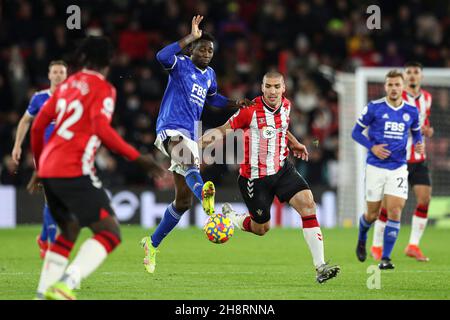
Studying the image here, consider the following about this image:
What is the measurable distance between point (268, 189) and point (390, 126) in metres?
2.22

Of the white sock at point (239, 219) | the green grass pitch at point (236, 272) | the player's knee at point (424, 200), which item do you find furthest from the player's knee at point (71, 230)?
the player's knee at point (424, 200)

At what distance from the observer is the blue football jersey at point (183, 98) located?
33.1ft

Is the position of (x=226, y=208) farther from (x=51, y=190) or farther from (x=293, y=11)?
(x=293, y=11)

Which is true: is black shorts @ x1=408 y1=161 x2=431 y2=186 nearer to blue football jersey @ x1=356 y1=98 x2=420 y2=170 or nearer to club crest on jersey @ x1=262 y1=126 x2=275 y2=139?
blue football jersey @ x1=356 y1=98 x2=420 y2=170

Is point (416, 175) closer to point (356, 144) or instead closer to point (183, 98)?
point (183, 98)

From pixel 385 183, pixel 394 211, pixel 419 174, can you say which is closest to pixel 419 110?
pixel 419 174

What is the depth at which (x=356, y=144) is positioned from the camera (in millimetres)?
18453

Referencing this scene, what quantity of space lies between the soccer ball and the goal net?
8685 mm

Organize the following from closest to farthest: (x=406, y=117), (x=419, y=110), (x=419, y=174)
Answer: (x=406, y=117) < (x=419, y=174) < (x=419, y=110)

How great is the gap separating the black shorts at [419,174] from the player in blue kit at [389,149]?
1.32m

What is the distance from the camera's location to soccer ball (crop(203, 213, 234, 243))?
9.57m

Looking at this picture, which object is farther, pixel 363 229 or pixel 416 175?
pixel 416 175
